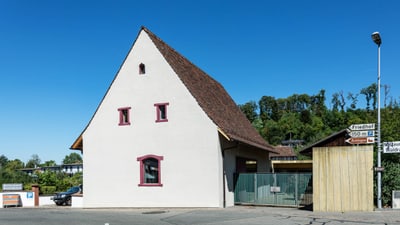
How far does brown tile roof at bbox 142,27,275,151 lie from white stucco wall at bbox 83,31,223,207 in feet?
1.43

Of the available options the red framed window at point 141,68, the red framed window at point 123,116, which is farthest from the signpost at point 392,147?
the red framed window at point 123,116

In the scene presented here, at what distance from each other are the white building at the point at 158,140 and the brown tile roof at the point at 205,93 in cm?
8

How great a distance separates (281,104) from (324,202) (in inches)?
5342

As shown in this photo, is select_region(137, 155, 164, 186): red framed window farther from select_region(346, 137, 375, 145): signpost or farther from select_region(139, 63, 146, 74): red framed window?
select_region(346, 137, 375, 145): signpost

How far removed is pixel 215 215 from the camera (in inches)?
699

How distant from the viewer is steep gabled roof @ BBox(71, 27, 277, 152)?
22.4 meters

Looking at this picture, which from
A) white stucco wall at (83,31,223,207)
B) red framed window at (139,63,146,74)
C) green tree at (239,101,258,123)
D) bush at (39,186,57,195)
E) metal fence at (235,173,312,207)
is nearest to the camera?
metal fence at (235,173,312,207)

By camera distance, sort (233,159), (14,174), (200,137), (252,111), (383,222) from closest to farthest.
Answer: (383,222)
(200,137)
(233,159)
(14,174)
(252,111)

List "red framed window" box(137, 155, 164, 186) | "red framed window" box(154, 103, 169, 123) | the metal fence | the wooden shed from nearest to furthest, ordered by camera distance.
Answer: the wooden shed, the metal fence, "red framed window" box(137, 155, 164, 186), "red framed window" box(154, 103, 169, 123)

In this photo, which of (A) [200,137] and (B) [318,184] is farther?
(A) [200,137]

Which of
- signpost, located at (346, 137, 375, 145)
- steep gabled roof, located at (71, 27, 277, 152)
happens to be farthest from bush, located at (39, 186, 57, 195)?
signpost, located at (346, 137, 375, 145)

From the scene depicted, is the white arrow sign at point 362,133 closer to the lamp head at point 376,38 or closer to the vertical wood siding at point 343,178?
the vertical wood siding at point 343,178

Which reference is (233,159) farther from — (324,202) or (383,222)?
(383,222)

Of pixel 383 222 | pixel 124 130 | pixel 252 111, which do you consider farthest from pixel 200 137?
pixel 252 111
